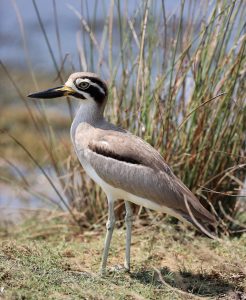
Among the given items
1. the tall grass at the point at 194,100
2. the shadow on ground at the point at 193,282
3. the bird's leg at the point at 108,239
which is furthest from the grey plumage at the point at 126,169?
the tall grass at the point at 194,100

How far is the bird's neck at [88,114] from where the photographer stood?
5.96 m

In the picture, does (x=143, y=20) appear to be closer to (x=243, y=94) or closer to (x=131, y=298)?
(x=243, y=94)

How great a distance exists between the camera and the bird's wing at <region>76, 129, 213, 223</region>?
552 centimetres

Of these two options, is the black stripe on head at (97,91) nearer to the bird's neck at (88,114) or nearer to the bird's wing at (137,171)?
the bird's neck at (88,114)

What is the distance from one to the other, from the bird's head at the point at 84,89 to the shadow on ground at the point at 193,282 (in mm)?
1409

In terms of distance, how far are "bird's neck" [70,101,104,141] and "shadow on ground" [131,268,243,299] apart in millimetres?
1218

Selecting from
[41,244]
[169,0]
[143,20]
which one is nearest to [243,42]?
[143,20]

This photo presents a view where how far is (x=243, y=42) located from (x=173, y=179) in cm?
147

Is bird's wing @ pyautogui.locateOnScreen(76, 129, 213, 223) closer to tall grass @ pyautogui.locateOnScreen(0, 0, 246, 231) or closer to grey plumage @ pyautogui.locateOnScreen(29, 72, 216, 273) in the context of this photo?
grey plumage @ pyautogui.locateOnScreen(29, 72, 216, 273)

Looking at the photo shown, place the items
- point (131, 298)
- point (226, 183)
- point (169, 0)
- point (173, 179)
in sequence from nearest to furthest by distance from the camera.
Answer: point (131, 298) → point (173, 179) → point (226, 183) → point (169, 0)

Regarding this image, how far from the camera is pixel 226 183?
22.3 ft

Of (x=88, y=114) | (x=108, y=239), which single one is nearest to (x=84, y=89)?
(x=88, y=114)

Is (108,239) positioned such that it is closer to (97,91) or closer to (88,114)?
(88,114)

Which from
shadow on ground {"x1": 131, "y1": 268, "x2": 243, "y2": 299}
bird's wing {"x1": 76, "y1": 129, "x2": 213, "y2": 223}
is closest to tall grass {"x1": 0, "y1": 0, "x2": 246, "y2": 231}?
bird's wing {"x1": 76, "y1": 129, "x2": 213, "y2": 223}
